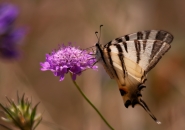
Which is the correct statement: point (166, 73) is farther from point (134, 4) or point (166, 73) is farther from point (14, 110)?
point (14, 110)

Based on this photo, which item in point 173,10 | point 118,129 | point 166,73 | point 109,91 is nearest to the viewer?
point 166,73

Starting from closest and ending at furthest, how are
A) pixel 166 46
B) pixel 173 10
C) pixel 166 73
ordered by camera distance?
pixel 166 46
pixel 166 73
pixel 173 10

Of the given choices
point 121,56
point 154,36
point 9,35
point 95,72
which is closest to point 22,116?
point 9,35

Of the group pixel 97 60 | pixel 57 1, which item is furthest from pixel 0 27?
pixel 57 1

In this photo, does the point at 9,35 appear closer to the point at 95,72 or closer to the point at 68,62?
the point at 68,62

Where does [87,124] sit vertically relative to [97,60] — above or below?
below

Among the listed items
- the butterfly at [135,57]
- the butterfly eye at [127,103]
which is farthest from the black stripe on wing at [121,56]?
the butterfly eye at [127,103]

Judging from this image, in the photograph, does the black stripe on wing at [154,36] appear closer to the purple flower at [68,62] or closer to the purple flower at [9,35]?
the purple flower at [68,62]
